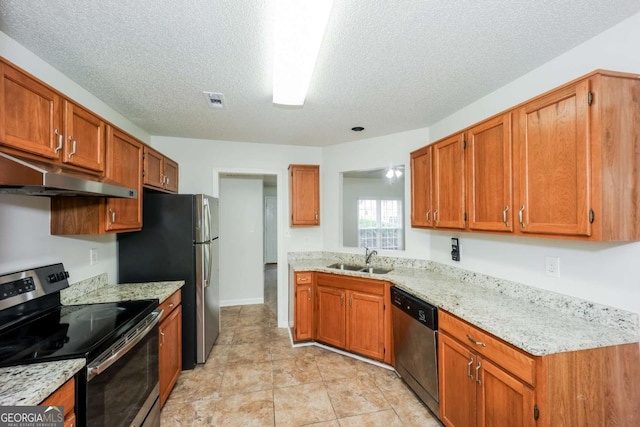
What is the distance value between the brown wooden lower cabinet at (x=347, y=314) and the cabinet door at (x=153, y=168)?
1.79 meters

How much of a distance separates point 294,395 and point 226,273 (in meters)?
2.65

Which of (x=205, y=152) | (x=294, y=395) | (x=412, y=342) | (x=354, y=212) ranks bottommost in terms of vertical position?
(x=294, y=395)

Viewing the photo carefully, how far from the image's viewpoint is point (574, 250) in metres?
1.57

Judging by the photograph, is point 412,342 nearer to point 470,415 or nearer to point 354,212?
point 470,415

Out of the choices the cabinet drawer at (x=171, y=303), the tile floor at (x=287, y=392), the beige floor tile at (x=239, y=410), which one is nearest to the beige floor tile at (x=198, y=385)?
the tile floor at (x=287, y=392)

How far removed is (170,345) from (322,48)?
2.60 metres

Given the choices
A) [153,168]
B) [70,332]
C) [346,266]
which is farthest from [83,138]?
[346,266]

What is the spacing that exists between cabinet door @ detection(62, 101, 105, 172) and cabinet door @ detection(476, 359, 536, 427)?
268 cm

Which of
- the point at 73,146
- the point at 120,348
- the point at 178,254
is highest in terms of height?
the point at 73,146

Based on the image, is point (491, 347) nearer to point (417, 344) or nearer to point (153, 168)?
point (417, 344)

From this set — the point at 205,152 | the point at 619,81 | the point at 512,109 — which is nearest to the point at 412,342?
the point at 512,109

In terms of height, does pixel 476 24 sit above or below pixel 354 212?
above

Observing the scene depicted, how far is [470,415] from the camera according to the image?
157 centimetres

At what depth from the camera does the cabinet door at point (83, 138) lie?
148cm
